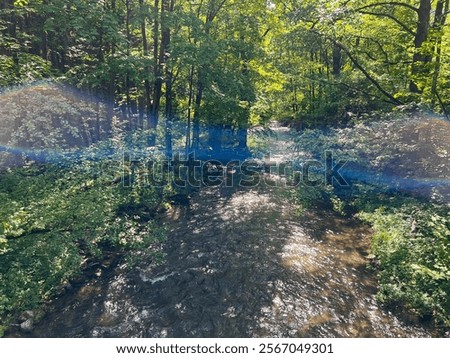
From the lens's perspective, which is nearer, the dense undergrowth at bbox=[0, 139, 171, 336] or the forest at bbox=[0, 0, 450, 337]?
the dense undergrowth at bbox=[0, 139, 171, 336]

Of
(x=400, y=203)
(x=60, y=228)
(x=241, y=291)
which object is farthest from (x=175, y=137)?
(x=241, y=291)

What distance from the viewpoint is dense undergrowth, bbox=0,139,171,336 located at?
25.0 feet

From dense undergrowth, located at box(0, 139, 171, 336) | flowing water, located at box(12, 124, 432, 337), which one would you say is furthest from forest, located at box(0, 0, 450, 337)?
flowing water, located at box(12, 124, 432, 337)

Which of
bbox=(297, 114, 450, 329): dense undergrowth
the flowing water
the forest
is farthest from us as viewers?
the forest

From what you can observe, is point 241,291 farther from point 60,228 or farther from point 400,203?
point 400,203

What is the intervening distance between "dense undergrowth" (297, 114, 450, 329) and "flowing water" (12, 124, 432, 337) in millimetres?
Result: 670

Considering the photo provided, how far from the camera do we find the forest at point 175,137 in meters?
8.30

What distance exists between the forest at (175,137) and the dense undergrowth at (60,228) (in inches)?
1.8

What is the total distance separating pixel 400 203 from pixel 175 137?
1595 centimetres

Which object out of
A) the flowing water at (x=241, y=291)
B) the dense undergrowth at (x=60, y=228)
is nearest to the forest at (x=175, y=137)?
the dense undergrowth at (x=60, y=228)

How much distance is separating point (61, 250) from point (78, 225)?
3.00 ft

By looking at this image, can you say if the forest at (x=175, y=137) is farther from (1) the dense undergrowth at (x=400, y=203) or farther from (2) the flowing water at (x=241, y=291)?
(2) the flowing water at (x=241, y=291)

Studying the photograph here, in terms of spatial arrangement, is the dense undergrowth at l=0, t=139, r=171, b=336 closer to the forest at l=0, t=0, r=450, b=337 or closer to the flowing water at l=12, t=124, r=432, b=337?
the forest at l=0, t=0, r=450, b=337

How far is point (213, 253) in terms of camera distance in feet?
34.7
